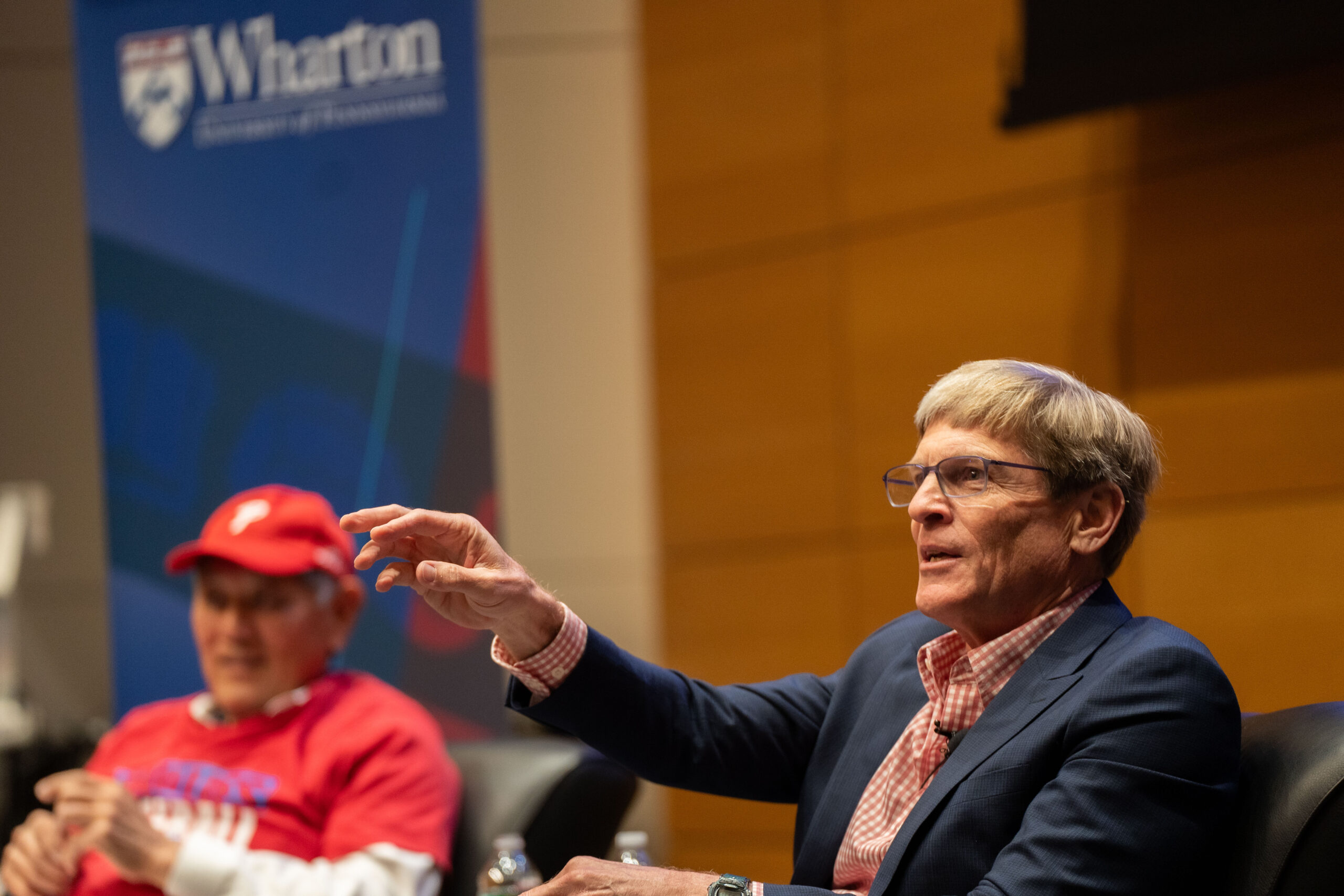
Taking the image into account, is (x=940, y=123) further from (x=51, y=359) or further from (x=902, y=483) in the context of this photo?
(x=51, y=359)

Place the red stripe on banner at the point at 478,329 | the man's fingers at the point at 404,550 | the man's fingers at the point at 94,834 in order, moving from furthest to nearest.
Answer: the red stripe on banner at the point at 478,329 < the man's fingers at the point at 94,834 < the man's fingers at the point at 404,550

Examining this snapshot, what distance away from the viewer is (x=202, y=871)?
1906mm

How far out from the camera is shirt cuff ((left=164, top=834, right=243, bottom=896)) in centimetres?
190

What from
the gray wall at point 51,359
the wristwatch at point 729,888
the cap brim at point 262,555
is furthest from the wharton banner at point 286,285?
the wristwatch at point 729,888

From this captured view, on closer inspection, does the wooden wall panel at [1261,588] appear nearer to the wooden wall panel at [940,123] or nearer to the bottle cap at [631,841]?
the wooden wall panel at [940,123]

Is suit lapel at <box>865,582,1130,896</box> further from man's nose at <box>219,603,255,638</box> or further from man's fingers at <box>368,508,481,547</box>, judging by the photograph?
man's nose at <box>219,603,255,638</box>

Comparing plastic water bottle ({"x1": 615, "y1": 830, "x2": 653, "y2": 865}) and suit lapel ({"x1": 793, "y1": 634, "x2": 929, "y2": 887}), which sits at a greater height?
suit lapel ({"x1": 793, "y1": 634, "x2": 929, "y2": 887})

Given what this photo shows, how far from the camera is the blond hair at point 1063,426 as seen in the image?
148 cm

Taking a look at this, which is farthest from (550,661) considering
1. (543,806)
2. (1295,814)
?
(1295,814)

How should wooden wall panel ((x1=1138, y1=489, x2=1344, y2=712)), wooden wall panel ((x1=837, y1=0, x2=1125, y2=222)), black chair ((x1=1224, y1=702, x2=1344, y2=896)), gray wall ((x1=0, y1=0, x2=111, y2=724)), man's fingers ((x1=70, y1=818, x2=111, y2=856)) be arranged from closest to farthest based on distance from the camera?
black chair ((x1=1224, y1=702, x2=1344, y2=896)) → man's fingers ((x1=70, y1=818, x2=111, y2=856)) → wooden wall panel ((x1=1138, y1=489, x2=1344, y2=712)) → wooden wall panel ((x1=837, y1=0, x2=1125, y2=222)) → gray wall ((x1=0, y1=0, x2=111, y2=724))

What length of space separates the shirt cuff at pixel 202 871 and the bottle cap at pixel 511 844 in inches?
15.5

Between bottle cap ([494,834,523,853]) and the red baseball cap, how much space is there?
2.00 ft

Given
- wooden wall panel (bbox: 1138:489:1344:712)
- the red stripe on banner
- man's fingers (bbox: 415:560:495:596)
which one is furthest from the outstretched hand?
wooden wall panel (bbox: 1138:489:1344:712)

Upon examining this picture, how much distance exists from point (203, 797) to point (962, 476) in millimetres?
1416
